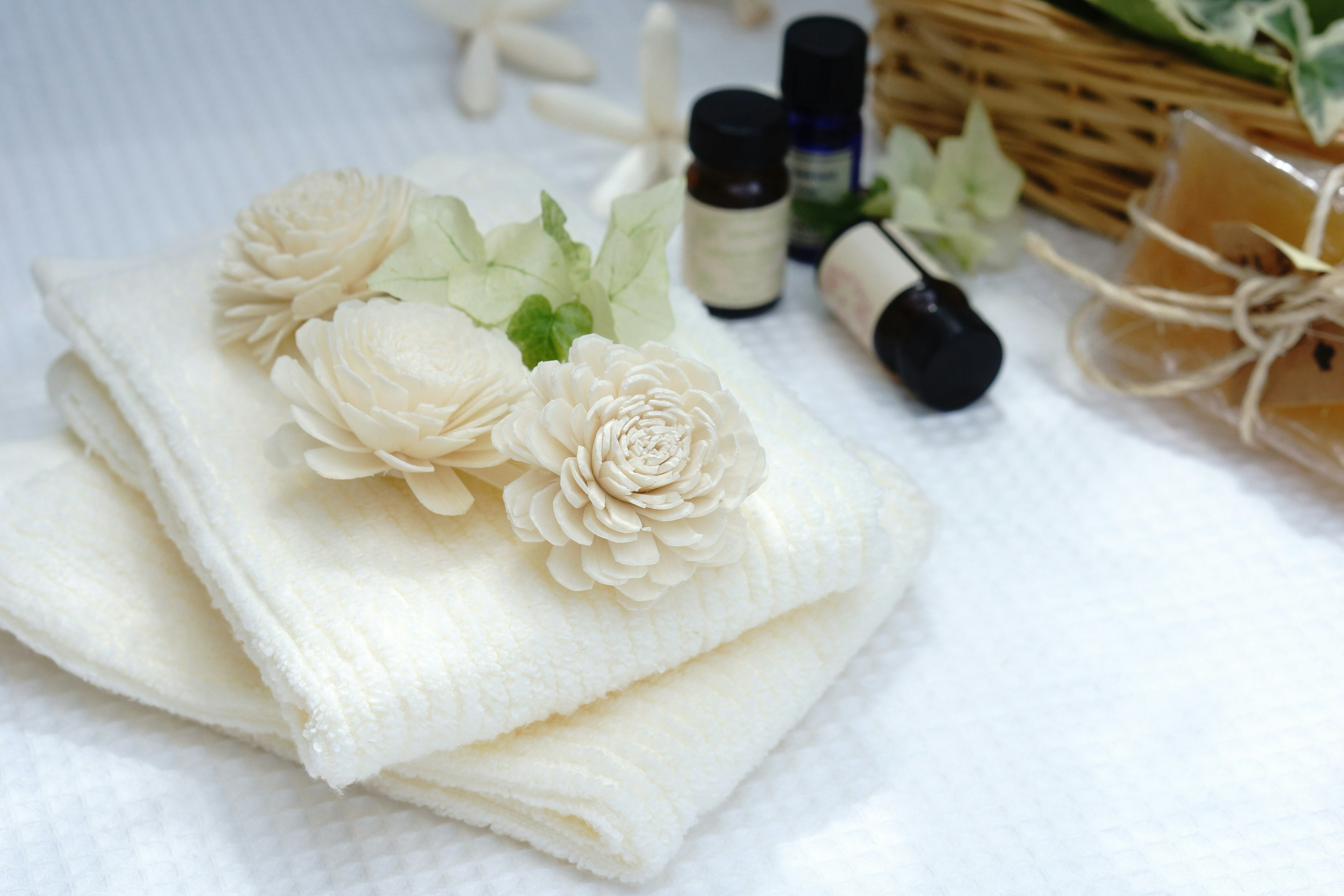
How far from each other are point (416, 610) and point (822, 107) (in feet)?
1.28

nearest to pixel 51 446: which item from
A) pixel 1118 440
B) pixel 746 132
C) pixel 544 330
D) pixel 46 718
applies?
pixel 46 718

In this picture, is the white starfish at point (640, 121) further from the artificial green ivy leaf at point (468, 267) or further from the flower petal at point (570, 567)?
the flower petal at point (570, 567)

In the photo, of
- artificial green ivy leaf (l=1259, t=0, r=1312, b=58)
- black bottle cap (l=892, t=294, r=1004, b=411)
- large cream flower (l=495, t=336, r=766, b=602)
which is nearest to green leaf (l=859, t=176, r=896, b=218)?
black bottle cap (l=892, t=294, r=1004, b=411)

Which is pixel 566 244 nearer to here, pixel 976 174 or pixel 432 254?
pixel 432 254

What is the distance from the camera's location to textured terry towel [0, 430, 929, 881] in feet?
1.35

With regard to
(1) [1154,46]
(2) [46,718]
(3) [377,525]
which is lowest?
(2) [46,718]

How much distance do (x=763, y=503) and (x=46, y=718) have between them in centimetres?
31

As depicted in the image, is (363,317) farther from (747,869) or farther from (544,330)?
(747,869)

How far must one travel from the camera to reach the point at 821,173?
0.68 meters

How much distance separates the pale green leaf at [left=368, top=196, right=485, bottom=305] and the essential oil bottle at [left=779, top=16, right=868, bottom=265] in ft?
0.85

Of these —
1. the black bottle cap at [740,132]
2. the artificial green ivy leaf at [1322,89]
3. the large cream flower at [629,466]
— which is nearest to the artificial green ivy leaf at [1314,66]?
the artificial green ivy leaf at [1322,89]

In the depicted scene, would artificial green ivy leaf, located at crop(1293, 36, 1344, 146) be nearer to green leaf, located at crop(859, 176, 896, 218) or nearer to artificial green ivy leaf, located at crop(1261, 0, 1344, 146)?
artificial green ivy leaf, located at crop(1261, 0, 1344, 146)

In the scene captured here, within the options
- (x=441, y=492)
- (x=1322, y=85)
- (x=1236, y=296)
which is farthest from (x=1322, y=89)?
(x=441, y=492)

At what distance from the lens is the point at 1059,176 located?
73cm
